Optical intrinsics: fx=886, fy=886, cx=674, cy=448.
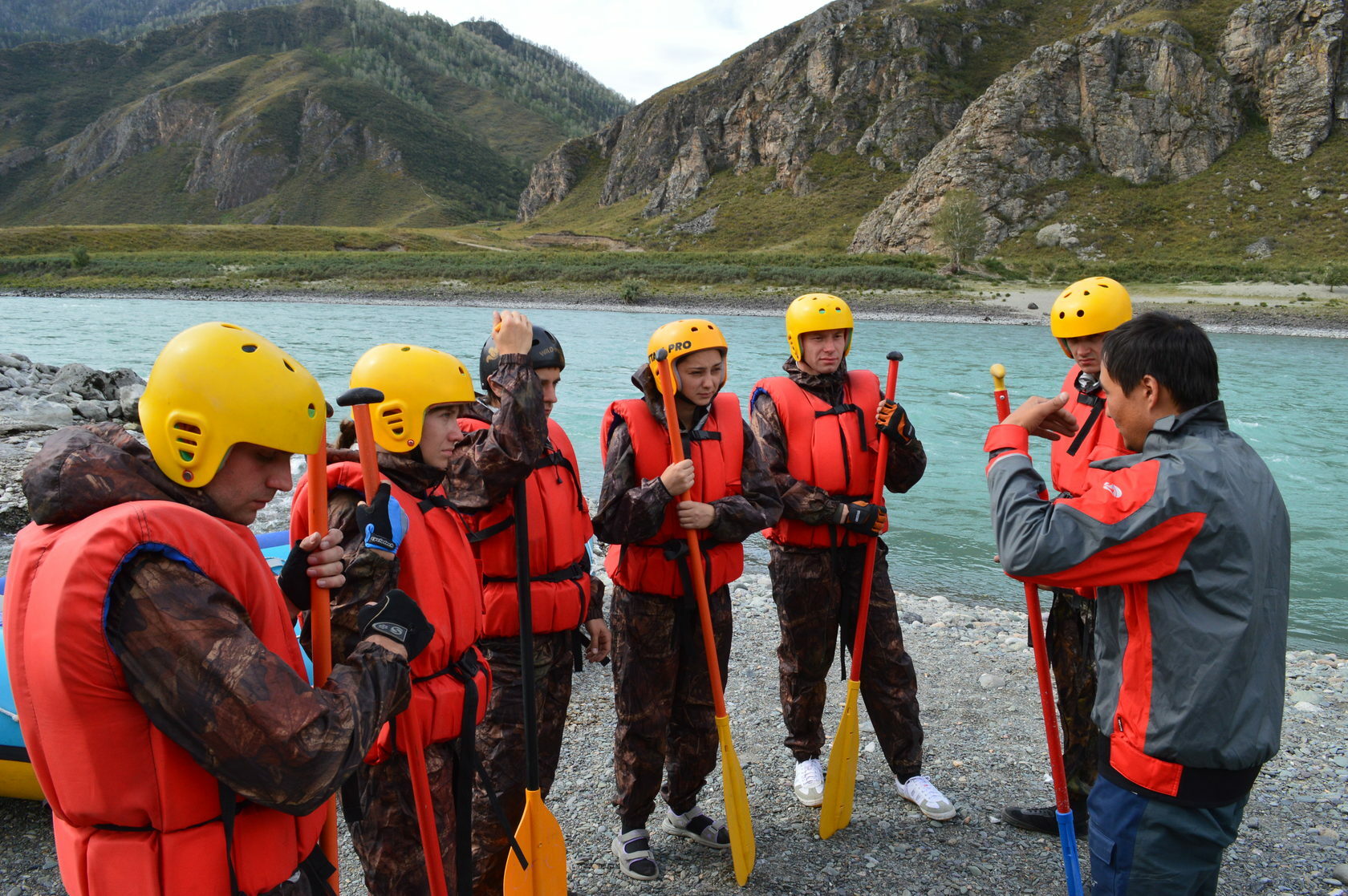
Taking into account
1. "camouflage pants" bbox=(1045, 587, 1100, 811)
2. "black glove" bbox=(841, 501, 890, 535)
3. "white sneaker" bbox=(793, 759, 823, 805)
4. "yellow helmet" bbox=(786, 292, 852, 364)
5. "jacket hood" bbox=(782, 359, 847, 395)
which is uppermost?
"yellow helmet" bbox=(786, 292, 852, 364)

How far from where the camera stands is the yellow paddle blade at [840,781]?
4.34 m

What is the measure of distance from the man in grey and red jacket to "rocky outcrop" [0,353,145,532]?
1104cm

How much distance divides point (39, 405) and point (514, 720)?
51.4 ft

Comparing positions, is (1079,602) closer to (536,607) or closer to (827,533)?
(827,533)

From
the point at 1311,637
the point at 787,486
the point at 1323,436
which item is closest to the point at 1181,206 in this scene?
the point at 1323,436

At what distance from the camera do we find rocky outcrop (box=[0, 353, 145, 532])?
10719 mm

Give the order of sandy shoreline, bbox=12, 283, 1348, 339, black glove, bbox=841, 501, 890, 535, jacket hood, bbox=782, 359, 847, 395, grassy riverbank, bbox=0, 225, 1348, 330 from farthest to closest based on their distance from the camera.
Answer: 1. grassy riverbank, bbox=0, 225, 1348, 330
2. sandy shoreline, bbox=12, 283, 1348, 339
3. jacket hood, bbox=782, 359, 847, 395
4. black glove, bbox=841, 501, 890, 535

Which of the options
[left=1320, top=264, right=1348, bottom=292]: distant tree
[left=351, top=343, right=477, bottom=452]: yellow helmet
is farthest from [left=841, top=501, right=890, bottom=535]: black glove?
[left=1320, top=264, right=1348, bottom=292]: distant tree

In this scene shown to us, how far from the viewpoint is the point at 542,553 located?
3.87m

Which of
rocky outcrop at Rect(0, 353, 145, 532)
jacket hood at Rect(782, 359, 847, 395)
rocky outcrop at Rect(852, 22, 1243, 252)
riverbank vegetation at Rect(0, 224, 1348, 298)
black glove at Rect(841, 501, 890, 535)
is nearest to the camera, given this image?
black glove at Rect(841, 501, 890, 535)

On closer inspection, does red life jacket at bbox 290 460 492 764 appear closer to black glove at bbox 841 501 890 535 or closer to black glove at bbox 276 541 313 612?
black glove at bbox 276 541 313 612

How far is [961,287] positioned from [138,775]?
2382 inches

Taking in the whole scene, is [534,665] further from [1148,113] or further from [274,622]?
[1148,113]

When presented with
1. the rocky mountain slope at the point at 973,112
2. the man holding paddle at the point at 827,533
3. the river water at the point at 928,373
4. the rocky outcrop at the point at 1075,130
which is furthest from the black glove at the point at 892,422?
the rocky outcrop at the point at 1075,130
